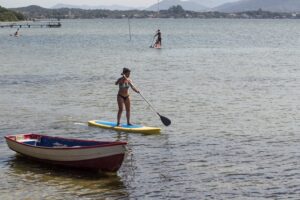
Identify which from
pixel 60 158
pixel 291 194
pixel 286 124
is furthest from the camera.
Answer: pixel 286 124

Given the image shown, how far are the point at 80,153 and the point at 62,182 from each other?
0.96 m

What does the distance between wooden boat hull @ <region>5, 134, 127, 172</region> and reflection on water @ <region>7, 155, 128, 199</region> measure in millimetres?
227

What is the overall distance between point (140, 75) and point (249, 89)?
10978 mm

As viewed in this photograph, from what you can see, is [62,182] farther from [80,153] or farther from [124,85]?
[124,85]

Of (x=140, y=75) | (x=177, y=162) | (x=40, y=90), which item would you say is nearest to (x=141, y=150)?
(x=177, y=162)

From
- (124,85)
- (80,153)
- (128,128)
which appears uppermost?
(124,85)

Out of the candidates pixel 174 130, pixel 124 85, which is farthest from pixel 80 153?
pixel 174 130

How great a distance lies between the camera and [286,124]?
77.7 feet

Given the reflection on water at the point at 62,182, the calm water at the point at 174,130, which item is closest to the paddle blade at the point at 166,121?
the calm water at the point at 174,130

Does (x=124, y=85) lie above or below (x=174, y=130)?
above

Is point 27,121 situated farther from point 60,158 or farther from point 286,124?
point 286,124

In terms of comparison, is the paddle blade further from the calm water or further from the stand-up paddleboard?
the stand-up paddleboard

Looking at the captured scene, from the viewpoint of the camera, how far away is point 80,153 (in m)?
16.3

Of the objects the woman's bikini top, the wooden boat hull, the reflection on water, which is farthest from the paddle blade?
the reflection on water
